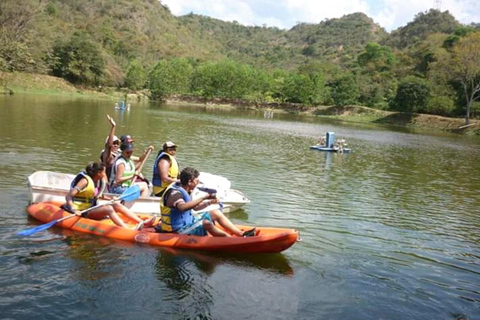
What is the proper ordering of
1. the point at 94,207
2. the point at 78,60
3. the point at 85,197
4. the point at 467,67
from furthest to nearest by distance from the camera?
the point at 78,60, the point at 467,67, the point at 85,197, the point at 94,207

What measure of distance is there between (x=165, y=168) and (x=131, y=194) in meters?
1.00

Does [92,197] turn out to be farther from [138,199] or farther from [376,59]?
[376,59]

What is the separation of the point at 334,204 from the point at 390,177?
22.9 ft

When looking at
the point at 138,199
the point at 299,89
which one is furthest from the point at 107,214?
the point at 299,89

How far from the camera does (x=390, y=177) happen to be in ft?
64.3

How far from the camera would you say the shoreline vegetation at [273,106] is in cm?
6144

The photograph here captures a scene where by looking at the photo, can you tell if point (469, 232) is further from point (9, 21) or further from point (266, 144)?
point (9, 21)

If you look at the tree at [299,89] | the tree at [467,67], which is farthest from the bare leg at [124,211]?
the tree at [299,89]

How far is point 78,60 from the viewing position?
81375 mm

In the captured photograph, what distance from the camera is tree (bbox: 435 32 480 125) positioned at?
5794cm

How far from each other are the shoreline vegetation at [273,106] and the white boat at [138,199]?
50895mm

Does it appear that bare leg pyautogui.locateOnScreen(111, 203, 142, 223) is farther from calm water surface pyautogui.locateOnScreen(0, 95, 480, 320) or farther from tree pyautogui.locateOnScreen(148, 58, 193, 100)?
tree pyautogui.locateOnScreen(148, 58, 193, 100)

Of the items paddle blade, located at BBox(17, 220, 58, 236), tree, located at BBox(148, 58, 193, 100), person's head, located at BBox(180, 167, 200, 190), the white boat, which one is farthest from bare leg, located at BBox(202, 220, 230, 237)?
tree, located at BBox(148, 58, 193, 100)

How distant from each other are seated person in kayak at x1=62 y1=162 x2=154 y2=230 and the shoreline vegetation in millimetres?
53250
